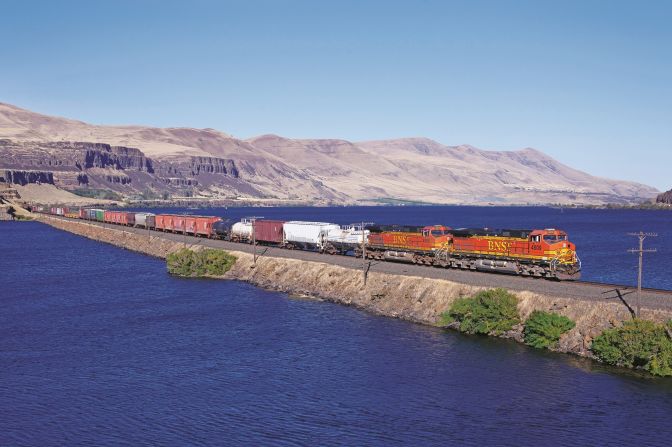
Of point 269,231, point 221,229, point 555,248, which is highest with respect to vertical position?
point 555,248

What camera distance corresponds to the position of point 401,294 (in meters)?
60.8

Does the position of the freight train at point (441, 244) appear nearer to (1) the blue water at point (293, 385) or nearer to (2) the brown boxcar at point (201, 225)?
(2) the brown boxcar at point (201, 225)

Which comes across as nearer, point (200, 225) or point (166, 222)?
point (200, 225)

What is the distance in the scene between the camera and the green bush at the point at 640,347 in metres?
38.9

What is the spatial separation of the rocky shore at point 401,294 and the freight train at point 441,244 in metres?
4.77

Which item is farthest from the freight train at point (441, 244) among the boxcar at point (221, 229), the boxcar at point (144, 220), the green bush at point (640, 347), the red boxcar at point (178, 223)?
the boxcar at point (144, 220)

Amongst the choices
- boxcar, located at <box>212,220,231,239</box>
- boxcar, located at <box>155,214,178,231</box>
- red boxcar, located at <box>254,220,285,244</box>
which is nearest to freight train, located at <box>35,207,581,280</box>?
red boxcar, located at <box>254,220,285,244</box>

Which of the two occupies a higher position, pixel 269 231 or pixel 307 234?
pixel 307 234

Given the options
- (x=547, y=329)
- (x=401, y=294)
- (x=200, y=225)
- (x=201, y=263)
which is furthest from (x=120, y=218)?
(x=547, y=329)

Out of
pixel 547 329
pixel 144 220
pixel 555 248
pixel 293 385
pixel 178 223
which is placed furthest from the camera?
pixel 144 220

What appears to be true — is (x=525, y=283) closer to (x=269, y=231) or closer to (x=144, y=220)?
(x=269, y=231)

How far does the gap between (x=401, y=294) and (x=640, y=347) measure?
24.4 meters

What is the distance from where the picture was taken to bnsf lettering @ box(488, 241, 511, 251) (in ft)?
204

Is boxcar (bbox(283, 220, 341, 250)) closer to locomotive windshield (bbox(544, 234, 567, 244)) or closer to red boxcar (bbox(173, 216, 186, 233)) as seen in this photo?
locomotive windshield (bbox(544, 234, 567, 244))
